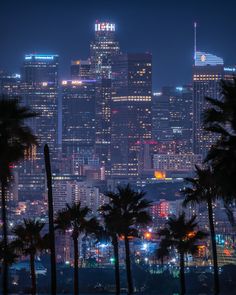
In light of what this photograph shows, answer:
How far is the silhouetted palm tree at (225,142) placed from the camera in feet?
104

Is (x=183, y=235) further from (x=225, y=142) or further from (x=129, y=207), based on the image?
(x=225, y=142)

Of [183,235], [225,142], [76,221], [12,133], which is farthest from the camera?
[183,235]

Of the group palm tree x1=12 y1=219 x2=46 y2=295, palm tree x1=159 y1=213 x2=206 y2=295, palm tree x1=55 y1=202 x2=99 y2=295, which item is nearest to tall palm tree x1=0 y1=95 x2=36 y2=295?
palm tree x1=12 y1=219 x2=46 y2=295

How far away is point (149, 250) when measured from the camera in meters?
179

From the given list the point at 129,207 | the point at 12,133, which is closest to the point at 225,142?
the point at 12,133

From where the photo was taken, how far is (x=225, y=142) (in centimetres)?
3247

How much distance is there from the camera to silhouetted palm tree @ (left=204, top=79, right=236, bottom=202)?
31.8 meters

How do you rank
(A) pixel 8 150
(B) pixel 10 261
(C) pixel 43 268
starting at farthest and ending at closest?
(C) pixel 43 268, (B) pixel 10 261, (A) pixel 8 150

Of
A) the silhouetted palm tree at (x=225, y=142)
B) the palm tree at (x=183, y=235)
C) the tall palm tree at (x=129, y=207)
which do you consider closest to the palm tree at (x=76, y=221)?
the tall palm tree at (x=129, y=207)

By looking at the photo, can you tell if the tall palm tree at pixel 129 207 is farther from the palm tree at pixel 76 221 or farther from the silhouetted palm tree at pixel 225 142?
the silhouetted palm tree at pixel 225 142

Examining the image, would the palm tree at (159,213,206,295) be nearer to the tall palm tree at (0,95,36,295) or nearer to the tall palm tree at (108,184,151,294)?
the tall palm tree at (108,184,151,294)

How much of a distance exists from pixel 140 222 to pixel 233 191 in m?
13.8

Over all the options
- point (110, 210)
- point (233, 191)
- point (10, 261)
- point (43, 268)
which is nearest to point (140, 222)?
point (110, 210)

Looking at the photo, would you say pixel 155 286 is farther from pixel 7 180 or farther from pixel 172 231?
pixel 7 180
